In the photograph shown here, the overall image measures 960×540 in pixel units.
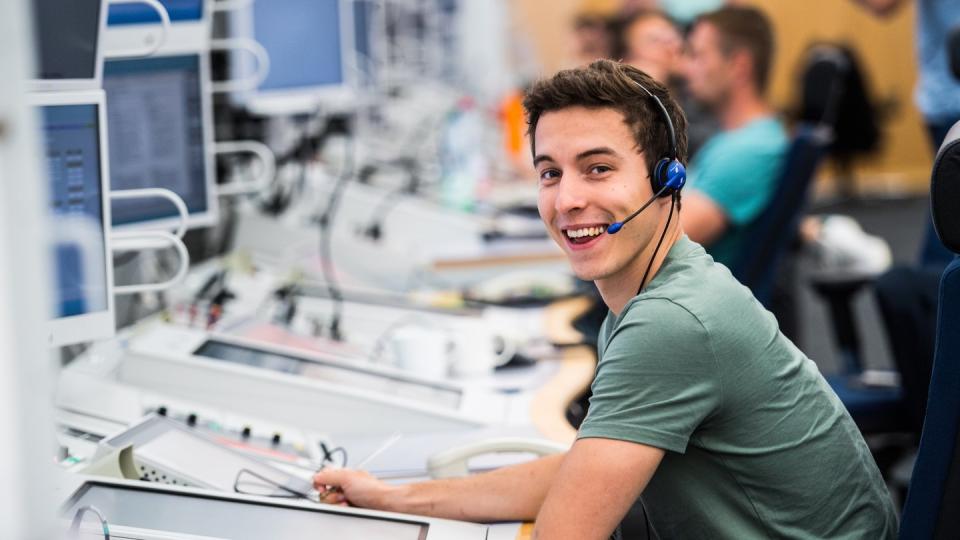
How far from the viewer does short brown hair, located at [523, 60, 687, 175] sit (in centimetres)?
136

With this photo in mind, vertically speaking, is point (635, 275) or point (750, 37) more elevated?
point (750, 37)

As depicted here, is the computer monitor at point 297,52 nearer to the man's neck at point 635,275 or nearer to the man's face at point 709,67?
the man's face at point 709,67

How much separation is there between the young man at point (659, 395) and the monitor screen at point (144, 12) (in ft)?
2.79

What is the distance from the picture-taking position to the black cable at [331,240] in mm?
2453

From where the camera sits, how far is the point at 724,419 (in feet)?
4.25

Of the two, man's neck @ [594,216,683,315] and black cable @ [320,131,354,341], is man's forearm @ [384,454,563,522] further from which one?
black cable @ [320,131,354,341]

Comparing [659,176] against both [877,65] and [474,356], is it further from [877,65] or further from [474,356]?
[877,65]

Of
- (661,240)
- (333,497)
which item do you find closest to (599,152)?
(661,240)

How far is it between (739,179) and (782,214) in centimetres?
14

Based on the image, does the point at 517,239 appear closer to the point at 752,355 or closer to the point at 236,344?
the point at 236,344

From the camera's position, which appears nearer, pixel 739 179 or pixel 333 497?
pixel 333 497

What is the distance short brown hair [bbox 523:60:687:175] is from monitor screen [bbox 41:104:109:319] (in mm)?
629

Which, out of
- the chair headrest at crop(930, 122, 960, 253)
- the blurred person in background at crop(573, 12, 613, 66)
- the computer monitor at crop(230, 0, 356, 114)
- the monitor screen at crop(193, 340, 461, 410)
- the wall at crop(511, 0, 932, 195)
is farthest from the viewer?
the wall at crop(511, 0, 932, 195)

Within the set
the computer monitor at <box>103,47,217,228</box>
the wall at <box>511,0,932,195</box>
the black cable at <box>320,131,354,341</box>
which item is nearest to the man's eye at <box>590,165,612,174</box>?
the computer monitor at <box>103,47,217,228</box>
